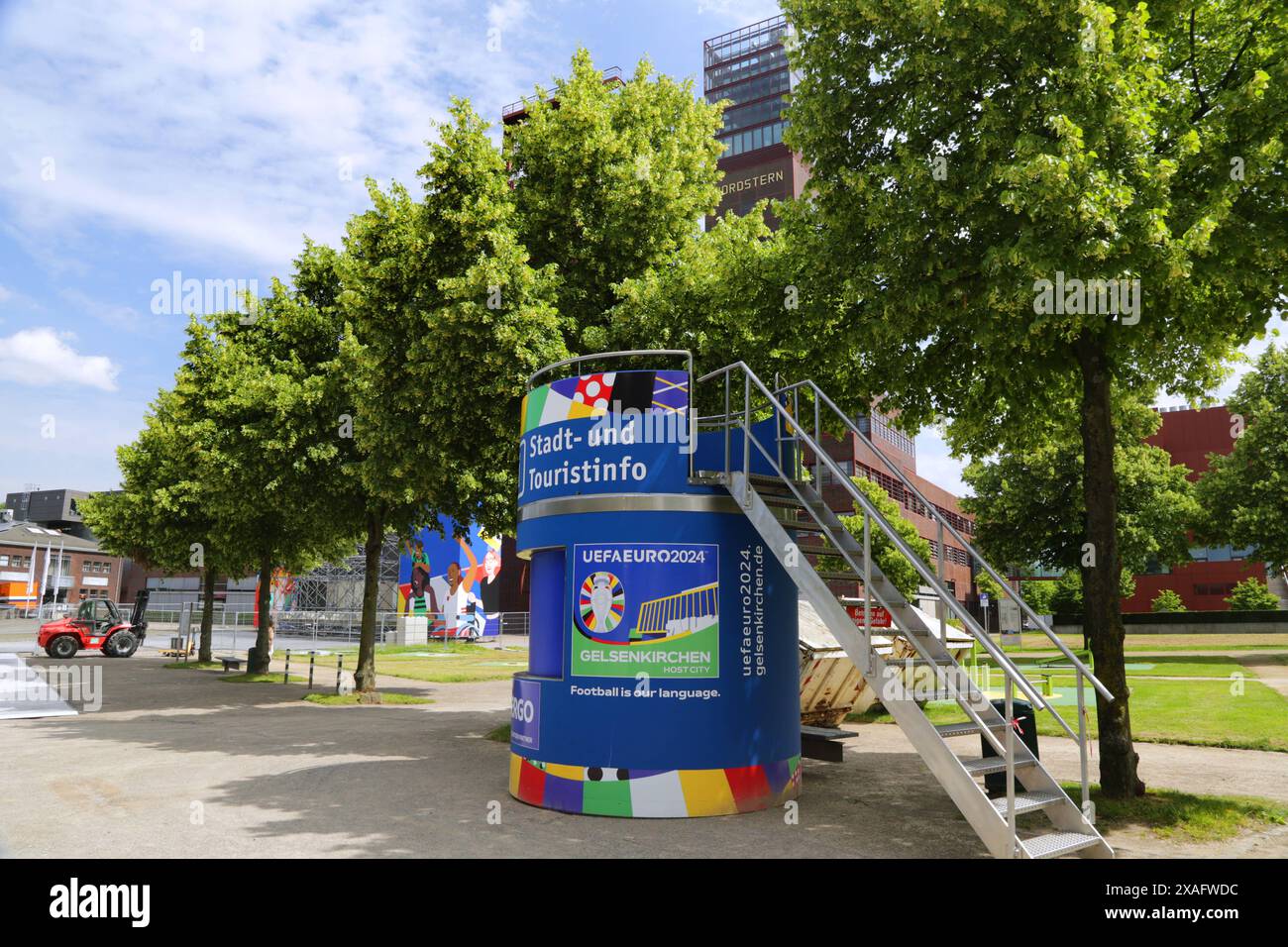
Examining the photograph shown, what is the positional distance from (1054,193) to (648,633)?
20.0 ft

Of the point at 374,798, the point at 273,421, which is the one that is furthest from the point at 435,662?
the point at 374,798

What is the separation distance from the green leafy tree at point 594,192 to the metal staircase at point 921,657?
21.0 feet

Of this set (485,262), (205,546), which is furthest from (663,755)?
(205,546)

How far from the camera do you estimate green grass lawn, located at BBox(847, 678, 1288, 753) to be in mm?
16047

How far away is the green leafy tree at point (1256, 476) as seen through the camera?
35.9 metres

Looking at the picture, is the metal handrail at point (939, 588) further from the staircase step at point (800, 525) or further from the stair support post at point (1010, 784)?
the staircase step at point (800, 525)

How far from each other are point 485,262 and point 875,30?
6.87 meters

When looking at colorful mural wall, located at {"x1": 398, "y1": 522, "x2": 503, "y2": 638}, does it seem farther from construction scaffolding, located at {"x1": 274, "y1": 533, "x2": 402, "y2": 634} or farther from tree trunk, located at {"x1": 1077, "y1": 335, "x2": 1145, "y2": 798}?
tree trunk, located at {"x1": 1077, "y1": 335, "x2": 1145, "y2": 798}

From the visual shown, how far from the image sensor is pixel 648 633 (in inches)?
383

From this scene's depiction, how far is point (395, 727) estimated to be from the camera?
17578 mm

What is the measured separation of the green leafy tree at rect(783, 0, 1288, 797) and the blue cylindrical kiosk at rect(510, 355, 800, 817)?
322cm

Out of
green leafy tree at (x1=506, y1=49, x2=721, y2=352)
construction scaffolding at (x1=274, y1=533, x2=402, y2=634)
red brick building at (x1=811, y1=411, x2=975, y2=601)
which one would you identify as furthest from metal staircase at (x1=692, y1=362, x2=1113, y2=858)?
construction scaffolding at (x1=274, y1=533, x2=402, y2=634)

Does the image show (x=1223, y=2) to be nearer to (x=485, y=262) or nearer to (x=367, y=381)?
(x=485, y=262)

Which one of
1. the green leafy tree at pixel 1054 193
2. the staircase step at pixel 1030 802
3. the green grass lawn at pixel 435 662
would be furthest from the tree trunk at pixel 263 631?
the staircase step at pixel 1030 802
